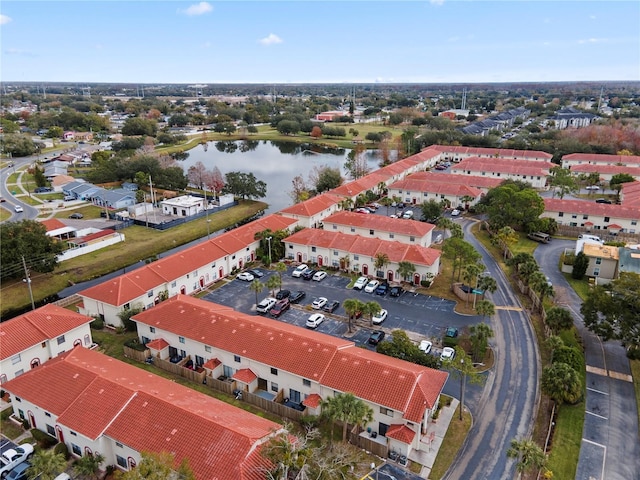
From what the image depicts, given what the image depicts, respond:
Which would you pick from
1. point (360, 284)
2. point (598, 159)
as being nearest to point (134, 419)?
point (360, 284)

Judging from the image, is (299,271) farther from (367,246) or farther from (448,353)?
(448,353)

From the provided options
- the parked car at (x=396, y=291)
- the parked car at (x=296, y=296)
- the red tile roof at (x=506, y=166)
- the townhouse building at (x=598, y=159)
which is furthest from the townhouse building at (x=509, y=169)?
the parked car at (x=296, y=296)

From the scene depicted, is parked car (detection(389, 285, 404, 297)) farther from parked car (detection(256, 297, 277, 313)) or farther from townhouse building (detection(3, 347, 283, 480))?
townhouse building (detection(3, 347, 283, 480))

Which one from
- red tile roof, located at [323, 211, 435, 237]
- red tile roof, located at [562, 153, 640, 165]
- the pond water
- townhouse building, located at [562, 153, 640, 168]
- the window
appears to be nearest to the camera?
the window

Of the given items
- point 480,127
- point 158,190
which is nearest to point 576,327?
point 158,190

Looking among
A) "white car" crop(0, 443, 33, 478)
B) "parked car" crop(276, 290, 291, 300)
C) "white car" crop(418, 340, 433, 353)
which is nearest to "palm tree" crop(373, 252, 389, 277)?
"parked car" crop(276, 290, 291, 300)
